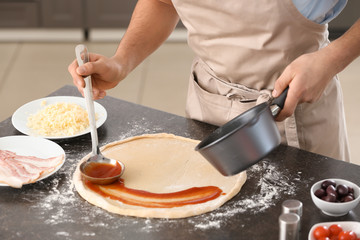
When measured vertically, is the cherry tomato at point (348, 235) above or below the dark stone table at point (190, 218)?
above

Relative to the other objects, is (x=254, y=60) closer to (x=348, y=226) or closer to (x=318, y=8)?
(x=318, y=8)

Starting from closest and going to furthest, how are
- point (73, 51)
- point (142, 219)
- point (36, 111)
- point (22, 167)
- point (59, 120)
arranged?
point (142, 219) < point (22, 167) < point (59, 120) < point (36, 111) < point (73, 51)

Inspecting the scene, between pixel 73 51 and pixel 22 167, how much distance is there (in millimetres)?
3436

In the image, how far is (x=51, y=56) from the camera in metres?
4.84

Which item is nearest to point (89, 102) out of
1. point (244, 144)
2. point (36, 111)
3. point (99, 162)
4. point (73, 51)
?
point (99, 162)

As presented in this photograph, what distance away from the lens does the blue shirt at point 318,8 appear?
5.54 ft

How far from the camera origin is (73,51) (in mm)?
4926

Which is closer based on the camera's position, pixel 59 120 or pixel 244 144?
pixel 244 144

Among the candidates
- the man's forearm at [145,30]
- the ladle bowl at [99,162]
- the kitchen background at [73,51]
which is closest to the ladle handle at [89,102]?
the ladle bowl at [99,162]

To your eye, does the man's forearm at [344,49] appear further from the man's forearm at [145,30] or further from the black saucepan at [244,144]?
the man's forearm at [145,30]

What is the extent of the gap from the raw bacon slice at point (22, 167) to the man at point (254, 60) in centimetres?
27

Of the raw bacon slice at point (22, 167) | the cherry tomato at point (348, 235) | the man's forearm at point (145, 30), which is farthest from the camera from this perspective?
the man's forearm at point (145, 30)

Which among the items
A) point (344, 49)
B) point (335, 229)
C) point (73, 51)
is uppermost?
point (344, 49)

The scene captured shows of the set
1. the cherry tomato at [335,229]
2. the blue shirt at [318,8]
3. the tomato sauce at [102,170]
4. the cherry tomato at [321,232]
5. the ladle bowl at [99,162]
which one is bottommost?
the tomato sauce at [102,170]
